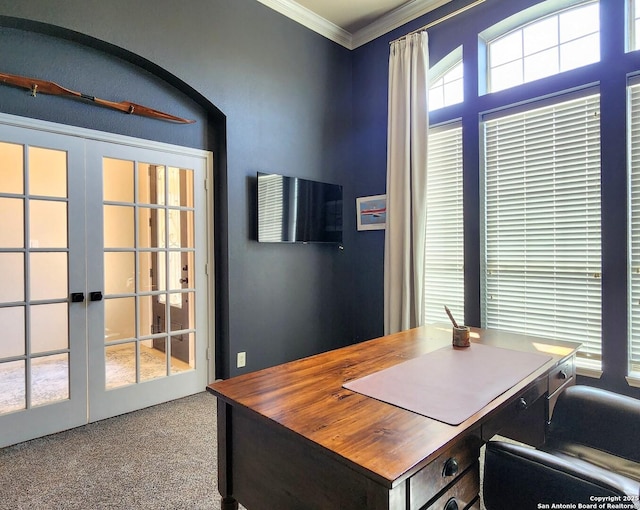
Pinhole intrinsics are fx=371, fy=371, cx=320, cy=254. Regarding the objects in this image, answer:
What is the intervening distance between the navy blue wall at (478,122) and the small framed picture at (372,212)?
0.11 meters

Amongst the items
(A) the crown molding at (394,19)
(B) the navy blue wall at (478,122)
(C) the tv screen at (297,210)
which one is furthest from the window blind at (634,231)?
Answer: (C) the tv screen at (297,210)

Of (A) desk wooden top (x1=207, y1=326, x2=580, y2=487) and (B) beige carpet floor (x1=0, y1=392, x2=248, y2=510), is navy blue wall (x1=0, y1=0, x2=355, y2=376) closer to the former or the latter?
(B) beige carpet floor (x1=0, y1=392, x2=248, y2=510)

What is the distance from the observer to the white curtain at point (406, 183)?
333cm

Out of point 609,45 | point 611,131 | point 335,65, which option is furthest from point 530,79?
point 335,65

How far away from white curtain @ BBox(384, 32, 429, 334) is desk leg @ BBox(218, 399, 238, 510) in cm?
234

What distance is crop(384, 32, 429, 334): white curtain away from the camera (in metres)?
3.33

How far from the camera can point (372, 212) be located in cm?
388

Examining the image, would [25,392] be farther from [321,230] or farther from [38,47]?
[321,230]

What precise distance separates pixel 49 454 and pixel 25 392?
0.43m

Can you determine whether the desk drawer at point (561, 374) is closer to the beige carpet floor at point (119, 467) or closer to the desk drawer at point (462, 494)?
the desk drawer at point (462, 494)

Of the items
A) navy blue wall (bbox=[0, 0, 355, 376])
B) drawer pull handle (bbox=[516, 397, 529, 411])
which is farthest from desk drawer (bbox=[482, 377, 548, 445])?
navy blue wall (bbox=[0, 0, 355, 376])

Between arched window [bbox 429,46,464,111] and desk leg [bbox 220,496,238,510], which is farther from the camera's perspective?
arched window [bbox 429,46,464,111]

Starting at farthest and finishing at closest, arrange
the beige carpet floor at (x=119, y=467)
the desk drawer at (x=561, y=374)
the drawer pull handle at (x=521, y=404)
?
the beige carpet floor at (x=119, y=467), the desk drawer at (x=561, y=374), the drawer pull handle at (x=521, y=404)

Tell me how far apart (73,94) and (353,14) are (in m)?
2.63
